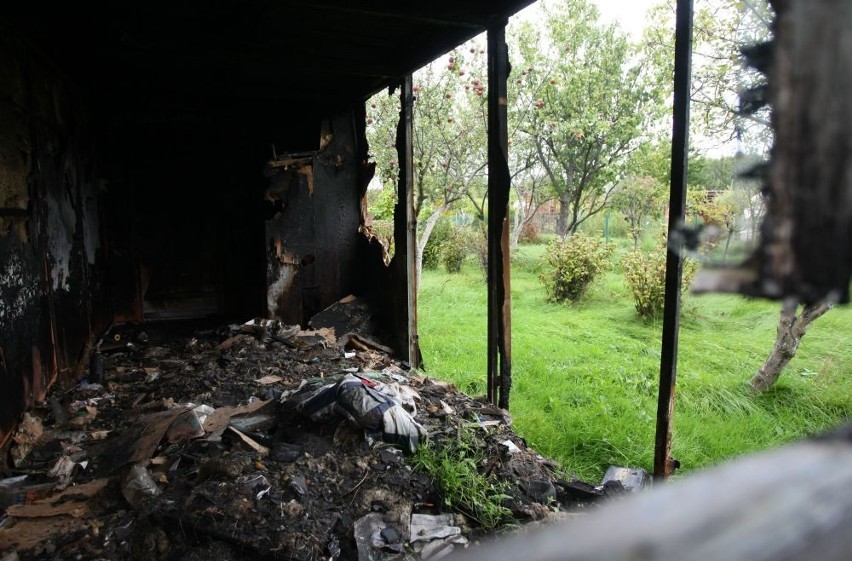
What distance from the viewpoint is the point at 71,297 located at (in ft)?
15.1

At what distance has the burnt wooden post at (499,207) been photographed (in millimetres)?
3512

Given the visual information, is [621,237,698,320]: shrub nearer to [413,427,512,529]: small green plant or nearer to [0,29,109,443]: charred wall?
[413,427,512,529]: small green plant

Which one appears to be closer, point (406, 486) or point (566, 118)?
point (406, 486)

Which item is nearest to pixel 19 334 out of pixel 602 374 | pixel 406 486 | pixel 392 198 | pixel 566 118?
pixel 406 486

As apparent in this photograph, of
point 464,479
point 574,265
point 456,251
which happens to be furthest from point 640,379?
point 456,251

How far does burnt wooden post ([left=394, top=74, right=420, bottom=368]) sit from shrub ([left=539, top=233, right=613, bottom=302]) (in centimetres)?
394

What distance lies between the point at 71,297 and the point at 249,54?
104 inches

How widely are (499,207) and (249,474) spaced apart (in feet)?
7.55

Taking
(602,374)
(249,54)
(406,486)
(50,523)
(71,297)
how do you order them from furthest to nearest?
1. (602,374)
2. (71,297)
3. (249,54)
4. (406,486)
5. (50,523)

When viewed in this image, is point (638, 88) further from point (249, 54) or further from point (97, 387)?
point (97, 387)

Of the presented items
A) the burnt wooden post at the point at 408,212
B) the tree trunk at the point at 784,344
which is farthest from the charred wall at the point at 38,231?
the tree trunk at the point at 784,344

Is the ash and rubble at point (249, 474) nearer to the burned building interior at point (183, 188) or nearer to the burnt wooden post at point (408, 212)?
the burned building interior at point (183, 188)

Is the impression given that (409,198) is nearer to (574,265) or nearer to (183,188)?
(183,188)

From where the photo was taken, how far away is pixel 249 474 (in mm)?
2742
